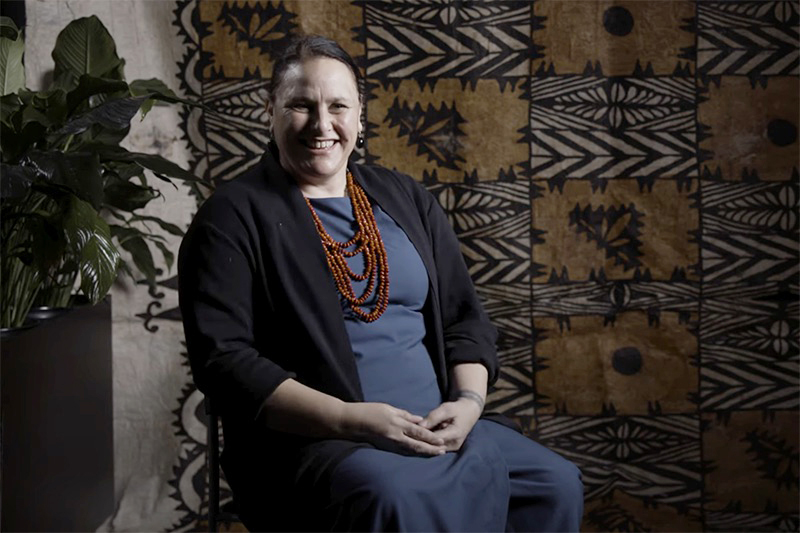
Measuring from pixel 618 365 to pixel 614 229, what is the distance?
0.42 meters

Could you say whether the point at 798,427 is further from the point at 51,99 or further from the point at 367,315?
the point at 51,99

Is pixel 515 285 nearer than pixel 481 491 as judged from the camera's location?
No

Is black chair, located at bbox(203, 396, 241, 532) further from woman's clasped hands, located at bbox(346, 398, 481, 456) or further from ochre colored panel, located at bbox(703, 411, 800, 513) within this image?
ochre colored panel, located at bbox(703, 411, 800, 513)

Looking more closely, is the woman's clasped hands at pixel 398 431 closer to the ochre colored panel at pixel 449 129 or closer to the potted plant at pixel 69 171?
the potted plant at pixel 69 171

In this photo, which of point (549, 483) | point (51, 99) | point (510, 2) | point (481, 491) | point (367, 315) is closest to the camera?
point (481, 491)

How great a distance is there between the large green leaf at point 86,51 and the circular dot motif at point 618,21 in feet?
4.66

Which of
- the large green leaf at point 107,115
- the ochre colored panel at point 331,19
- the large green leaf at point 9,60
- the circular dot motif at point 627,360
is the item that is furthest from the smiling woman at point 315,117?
the circular dot motif at point 627,360

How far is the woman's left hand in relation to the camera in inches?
67.4

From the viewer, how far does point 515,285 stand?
9.13 feet

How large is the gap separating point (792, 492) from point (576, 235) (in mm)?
1076

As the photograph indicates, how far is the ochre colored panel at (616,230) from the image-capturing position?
277 cm

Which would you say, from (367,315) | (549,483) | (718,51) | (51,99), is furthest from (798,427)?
(51,99)

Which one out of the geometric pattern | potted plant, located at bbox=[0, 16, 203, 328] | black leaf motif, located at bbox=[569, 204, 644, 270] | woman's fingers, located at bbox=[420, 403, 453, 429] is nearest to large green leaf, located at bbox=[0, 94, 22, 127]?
potted plant, located at bbox=[0, 16, 203, 328]

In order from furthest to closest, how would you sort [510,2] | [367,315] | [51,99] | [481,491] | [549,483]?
[510,2], [51,99], [367,315], [549,483], [481,491]
